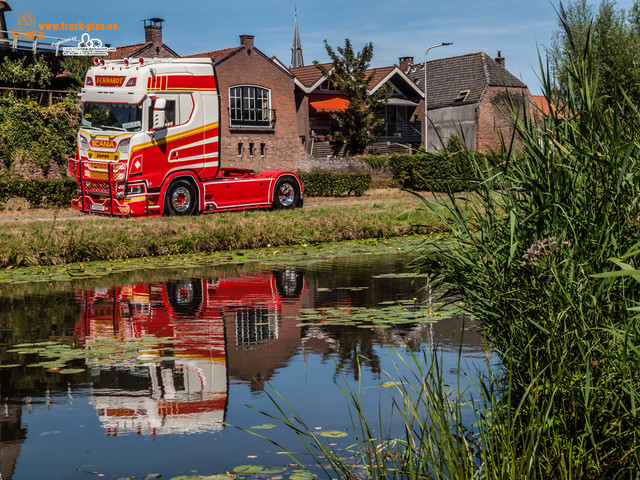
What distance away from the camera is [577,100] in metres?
5.75

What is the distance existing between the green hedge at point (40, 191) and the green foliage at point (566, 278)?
23.6 m

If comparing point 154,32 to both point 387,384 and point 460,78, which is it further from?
point 387,384

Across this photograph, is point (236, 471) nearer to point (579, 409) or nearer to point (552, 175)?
point (579, 409)

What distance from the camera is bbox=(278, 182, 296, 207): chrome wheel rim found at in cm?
2478

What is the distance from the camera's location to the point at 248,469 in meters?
5.17

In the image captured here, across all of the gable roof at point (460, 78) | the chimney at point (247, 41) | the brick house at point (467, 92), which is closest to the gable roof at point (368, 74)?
the brick house at point (467, 92)

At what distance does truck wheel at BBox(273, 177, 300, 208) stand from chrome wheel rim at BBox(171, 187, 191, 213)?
10.6ft

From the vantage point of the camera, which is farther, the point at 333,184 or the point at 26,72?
the point at 26,72

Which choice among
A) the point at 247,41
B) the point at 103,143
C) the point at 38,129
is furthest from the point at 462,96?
the point at 103,143

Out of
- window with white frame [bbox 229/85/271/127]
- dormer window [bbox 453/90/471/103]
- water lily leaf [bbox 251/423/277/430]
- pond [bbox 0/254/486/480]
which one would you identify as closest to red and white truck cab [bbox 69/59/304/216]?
pond [bbox 0/254/486/480]

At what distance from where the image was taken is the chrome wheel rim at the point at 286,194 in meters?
24.8

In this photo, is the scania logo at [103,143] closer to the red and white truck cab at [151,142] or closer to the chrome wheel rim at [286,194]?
the red and white truck cab at [151,142]

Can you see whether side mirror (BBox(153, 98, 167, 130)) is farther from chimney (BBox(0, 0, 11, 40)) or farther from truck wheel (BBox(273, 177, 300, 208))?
chimney (BBox(0, 0, 11, 40))

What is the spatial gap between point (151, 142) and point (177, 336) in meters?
12.3
